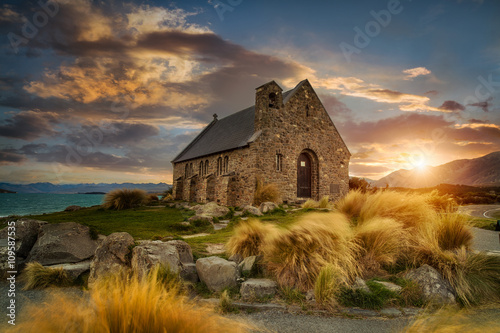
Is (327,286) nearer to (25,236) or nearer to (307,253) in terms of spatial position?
(307,253)

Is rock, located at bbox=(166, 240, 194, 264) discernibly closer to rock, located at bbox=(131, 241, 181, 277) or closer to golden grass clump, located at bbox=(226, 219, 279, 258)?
rock, located at bbox=(131, 241, 181, 277)

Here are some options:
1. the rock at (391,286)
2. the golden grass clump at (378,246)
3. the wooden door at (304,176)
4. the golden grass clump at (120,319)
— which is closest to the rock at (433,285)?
the rock at (391,286)

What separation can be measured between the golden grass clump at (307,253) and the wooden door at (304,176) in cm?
1499

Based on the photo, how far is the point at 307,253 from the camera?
15.7 ft

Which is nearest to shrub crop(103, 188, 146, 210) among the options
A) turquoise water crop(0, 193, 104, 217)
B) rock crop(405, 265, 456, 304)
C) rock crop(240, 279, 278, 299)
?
turquoise water crop(0, 193, 104, 217)

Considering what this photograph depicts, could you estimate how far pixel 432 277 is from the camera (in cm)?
443

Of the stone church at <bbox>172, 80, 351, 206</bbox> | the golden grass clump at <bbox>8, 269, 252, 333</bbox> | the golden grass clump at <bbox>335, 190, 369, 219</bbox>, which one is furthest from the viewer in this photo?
the stone church at <bbox>172, 80, 351, 206</bbox>

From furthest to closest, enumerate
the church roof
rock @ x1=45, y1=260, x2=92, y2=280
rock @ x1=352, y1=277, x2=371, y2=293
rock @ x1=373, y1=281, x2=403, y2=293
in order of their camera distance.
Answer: the church roof → rock @ x1=45, y1=260, x2=92, y2=280 → rock @ x1=373, y1=281, x2=403, y2=293 → rock @ x1=352, y1=277, x2=371, y2=293

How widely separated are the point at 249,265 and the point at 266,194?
1182cm

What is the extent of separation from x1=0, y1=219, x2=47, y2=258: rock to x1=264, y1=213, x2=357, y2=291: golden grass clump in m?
4.65

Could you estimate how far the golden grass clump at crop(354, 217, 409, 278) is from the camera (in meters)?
5.07

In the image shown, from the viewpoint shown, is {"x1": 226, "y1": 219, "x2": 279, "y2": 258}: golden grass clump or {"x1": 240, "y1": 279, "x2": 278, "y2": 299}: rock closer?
{"x1": 240, "y1": 279, "x2": 278, "y2": 299}: rock

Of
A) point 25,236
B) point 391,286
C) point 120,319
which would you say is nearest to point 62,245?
point 25,236

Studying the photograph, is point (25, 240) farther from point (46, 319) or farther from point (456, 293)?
point (456, 293)
